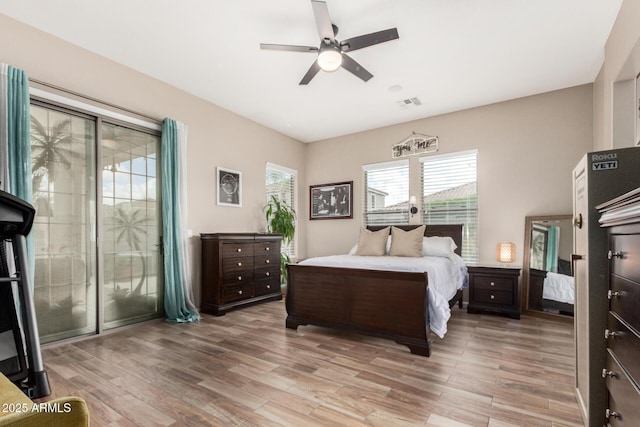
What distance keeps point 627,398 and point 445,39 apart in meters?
3.00

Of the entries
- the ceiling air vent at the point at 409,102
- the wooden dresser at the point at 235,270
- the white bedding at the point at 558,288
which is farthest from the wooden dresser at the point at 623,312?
the wooden dresser at the point at 235,270

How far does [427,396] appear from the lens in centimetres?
206

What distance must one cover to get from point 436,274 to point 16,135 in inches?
157

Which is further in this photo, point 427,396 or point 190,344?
point 190,344

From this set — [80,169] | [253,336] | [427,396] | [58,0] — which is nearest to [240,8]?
[58,0]

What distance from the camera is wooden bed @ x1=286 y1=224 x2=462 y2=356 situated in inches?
111

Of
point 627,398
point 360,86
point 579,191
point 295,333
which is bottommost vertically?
point 295,333

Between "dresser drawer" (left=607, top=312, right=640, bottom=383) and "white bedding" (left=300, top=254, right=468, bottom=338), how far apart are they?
1415 mm

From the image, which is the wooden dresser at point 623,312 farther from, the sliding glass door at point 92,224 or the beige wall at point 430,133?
the sliding glass door at point 92,224

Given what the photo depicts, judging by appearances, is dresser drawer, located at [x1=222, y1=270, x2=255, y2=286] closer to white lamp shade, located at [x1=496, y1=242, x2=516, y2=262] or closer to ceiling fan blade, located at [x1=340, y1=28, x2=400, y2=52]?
ceiling fan blade, located at [x1=340, y1=28, x2=400, y2=52]

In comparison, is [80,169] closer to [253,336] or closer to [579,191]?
[253,336]

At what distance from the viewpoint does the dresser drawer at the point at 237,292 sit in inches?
162

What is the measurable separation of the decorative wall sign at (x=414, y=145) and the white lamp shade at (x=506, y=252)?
176 cm

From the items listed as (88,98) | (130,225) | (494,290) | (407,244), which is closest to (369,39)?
(407,244)
